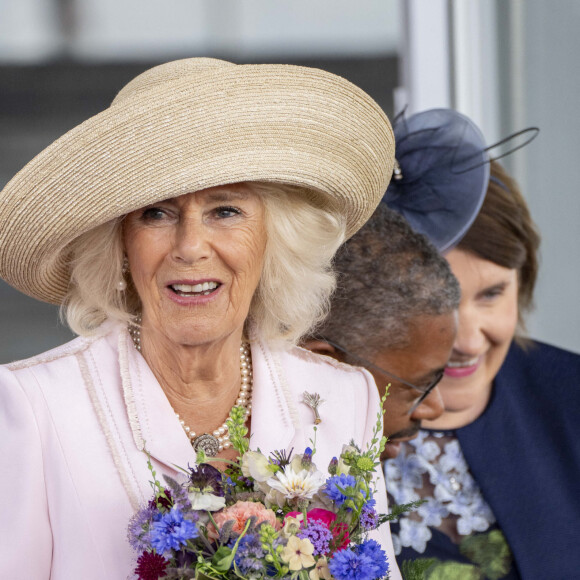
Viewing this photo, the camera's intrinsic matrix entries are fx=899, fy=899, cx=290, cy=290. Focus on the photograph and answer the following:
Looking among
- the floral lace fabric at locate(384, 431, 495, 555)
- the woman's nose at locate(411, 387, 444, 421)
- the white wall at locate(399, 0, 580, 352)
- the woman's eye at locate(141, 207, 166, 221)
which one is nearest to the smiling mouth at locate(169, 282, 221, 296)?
the woman's eye at locate(141, 207, 166, 221)

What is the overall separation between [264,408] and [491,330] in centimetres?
109

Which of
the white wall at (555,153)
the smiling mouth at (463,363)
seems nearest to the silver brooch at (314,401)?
the smiling mouth at (463,363)

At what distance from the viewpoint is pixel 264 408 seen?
220 centimetres

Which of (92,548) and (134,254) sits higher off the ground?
(134,254)

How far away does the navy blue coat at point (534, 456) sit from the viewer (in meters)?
2.69

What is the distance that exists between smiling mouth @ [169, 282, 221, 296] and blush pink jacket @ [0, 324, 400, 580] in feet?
0.74

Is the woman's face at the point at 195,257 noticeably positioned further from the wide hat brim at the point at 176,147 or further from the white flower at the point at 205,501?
the white flower at the point at 205,501

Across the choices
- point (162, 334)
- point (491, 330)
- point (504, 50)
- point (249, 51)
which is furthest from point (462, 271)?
point (249, 51)

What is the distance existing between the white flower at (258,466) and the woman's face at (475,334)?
1442 millimetres

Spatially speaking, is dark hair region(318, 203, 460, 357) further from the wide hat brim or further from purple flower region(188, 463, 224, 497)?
purple flower region(188, 463, 224, 497)

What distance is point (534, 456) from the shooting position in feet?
9.52

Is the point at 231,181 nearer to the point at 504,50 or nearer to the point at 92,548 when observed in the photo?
the point at 92,548

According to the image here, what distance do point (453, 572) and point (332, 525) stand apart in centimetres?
116

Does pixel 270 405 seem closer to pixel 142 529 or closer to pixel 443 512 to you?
pixel 142 529
